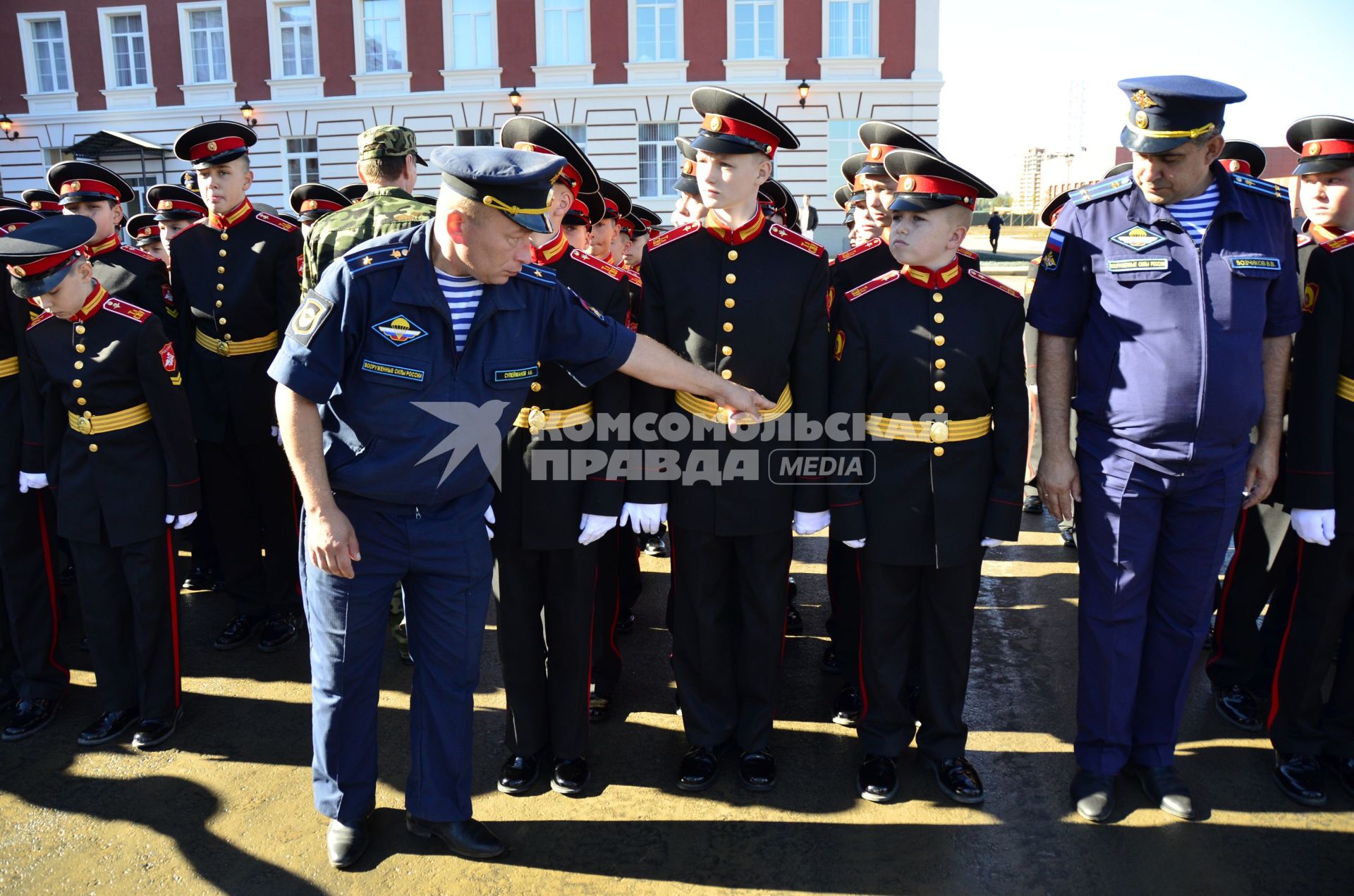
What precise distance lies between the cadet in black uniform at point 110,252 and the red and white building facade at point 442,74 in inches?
706

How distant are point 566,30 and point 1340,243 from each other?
2130 centimetres

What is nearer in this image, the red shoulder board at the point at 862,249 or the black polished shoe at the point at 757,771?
the black polished shoe at the point at 757,771

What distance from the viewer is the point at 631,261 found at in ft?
20.8

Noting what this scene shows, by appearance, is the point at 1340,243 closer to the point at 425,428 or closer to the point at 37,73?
the point at 425,428

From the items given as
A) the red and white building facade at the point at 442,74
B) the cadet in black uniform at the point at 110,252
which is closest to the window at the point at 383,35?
the red and white building facade at the point at 442,74

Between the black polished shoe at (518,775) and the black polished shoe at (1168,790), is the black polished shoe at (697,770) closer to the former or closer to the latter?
the black polished shoe at (518,775)

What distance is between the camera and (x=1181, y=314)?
299 centimetres

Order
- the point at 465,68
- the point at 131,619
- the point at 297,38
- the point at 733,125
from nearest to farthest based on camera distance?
the point at 733,125 → the point at 131,619 → the point at 465,68 → the point at 297,38

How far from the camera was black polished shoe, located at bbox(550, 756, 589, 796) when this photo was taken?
3324 mm

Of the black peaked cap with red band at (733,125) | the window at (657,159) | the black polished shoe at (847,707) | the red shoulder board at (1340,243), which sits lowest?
the black polished shoe at (847,707)

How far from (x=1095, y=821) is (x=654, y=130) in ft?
69.0

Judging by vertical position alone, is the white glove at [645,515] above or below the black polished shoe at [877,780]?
above

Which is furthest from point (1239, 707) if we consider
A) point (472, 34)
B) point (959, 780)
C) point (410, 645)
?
point (472, 34)

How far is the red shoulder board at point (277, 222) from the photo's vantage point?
4.69 metres
